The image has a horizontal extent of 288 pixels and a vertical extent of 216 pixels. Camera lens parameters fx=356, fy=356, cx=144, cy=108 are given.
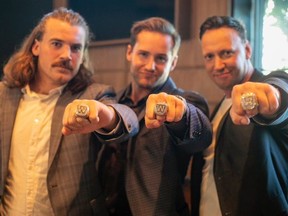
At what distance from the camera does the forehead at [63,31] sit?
49.9 inches

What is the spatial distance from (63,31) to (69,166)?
0.48m

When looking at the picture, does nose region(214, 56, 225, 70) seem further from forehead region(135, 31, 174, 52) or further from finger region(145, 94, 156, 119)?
finger region(145, 94, 156, 119)

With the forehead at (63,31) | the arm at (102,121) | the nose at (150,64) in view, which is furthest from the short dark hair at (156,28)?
the arm at (102,121)

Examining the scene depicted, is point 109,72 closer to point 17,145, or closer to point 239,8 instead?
point 239,8

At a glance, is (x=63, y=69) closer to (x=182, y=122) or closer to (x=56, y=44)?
(x=56, y=44)

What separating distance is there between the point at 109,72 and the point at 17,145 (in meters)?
1.28

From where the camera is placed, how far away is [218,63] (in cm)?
133

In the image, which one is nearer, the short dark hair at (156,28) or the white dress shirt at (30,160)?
the white dress shirt at (30,160)

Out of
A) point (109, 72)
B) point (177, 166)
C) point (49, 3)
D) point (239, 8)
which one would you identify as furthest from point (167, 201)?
point (49, 3)

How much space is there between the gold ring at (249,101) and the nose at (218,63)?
1.81 feet

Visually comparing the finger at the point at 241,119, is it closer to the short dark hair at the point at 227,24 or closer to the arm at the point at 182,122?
the arm at the point at 182,122

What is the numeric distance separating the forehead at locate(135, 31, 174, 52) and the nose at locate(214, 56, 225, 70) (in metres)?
0.18

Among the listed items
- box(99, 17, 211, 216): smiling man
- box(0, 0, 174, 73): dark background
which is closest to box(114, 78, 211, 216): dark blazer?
box(99, 17, 211, 216): smiling man

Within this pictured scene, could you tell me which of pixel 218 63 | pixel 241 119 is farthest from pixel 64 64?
pixel 241 119
